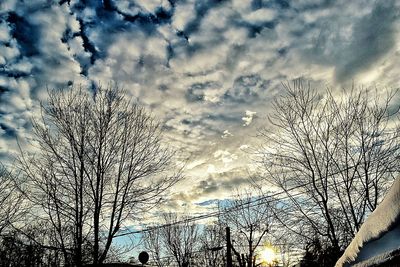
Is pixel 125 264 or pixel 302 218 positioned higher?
pixel 302 218

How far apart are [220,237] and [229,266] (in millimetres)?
18693

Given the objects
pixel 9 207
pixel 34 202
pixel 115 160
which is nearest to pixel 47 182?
pixel 34 202

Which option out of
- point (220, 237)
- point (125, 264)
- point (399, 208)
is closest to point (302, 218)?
point (125, 264)

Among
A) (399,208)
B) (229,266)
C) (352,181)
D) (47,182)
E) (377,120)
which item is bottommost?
(229,266)

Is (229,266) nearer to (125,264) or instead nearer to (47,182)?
(125,264)

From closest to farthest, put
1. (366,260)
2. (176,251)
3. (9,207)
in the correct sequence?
(366,260), (9,207), (176,251)

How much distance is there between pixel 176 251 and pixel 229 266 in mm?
19548

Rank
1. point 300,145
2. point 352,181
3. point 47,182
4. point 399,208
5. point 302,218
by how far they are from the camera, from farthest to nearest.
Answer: point 302,218, point 300,145, point 352,181, point 47,182, point 399,208

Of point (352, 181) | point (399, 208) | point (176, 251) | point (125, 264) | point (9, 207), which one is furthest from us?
point (176, 251)

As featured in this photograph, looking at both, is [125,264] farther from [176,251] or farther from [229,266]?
[176,251]

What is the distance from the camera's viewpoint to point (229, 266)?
18703 millimetres

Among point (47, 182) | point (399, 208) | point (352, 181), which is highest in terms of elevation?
point (47, 182)

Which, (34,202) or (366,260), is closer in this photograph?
(366,260)

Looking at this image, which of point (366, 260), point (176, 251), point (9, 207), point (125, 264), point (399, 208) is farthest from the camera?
point (176, 251)
